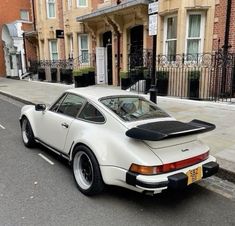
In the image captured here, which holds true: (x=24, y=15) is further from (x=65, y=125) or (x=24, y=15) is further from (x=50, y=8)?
(x=65, y=125)

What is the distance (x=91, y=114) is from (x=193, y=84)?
7.47 m

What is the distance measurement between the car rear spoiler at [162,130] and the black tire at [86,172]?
685mm

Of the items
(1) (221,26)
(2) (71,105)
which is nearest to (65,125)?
(2) (71,105)

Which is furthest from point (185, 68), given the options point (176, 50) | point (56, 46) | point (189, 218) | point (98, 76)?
point (56, 46)

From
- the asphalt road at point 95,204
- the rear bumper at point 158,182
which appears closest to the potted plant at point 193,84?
the asphalt road at point 95,204

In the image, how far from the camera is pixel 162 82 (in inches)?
454

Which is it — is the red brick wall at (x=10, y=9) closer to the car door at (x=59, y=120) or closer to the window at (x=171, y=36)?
the window at (x=171, y=36)

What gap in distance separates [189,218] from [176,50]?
9.08 m

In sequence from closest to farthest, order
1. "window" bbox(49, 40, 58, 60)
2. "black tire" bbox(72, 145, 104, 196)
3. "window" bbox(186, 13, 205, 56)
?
1. "black tire" bbox(72, 145, 104, 196)
2. "window" bbox(186, 13, 205, 56)
3. "window" bbox(49, 40, 58, 60)

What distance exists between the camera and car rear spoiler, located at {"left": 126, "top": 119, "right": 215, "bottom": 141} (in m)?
3.11

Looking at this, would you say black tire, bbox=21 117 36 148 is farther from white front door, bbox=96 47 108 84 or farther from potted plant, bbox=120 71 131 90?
white front door, bbox=96 47 108 84

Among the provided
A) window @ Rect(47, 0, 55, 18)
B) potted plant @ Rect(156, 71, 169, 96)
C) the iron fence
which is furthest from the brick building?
potted plant @ Rect(156, 71, 169, 96)

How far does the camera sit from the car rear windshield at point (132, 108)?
3893 millimetres

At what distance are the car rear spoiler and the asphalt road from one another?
37.3 inches
